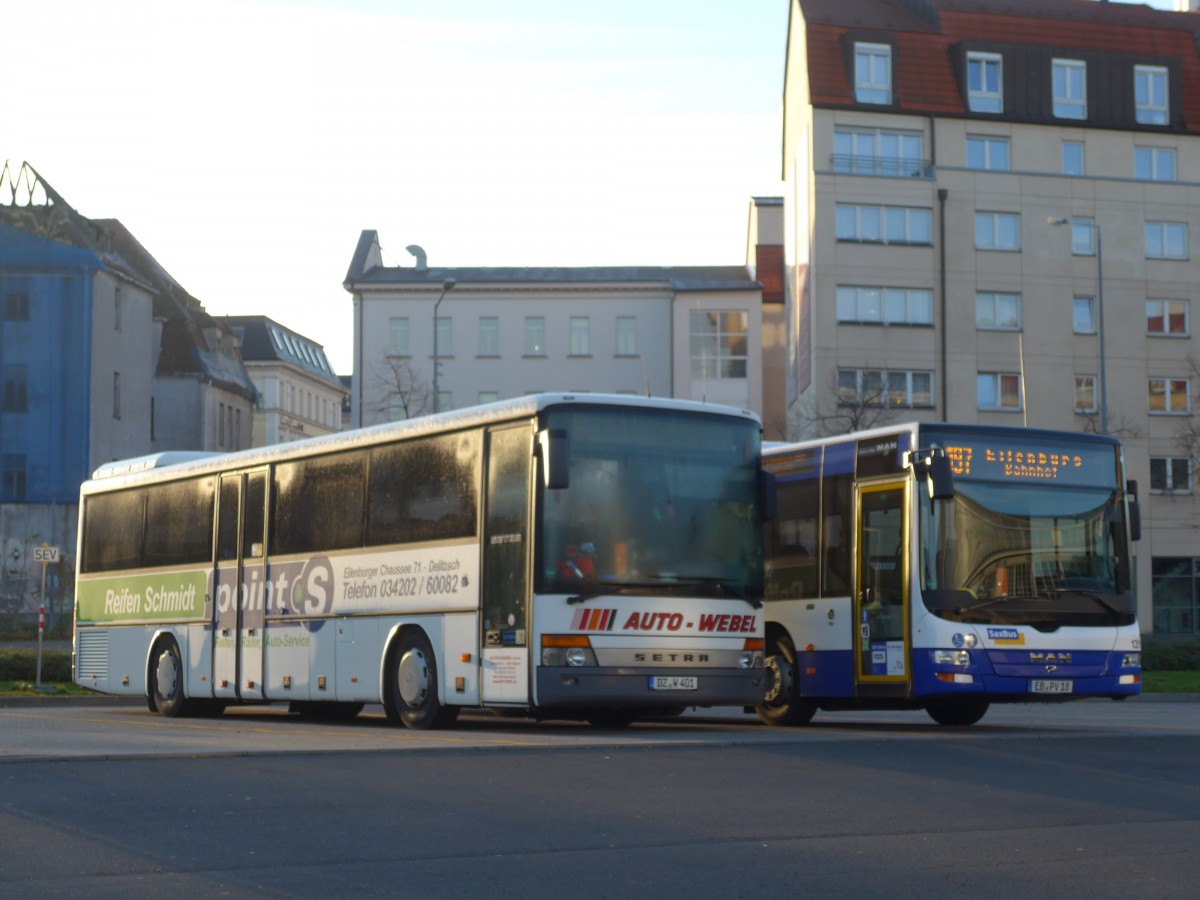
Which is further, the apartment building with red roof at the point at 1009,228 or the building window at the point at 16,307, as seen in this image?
the building window at the point at 16,307

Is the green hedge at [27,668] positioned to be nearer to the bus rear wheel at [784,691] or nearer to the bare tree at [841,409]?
the bus rear wheel at [784,691]

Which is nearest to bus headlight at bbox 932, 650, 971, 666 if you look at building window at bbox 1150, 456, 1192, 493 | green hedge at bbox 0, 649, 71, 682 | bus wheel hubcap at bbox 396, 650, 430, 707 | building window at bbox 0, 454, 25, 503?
bus wheel hubcap at bbox 396, 650, 430, 707

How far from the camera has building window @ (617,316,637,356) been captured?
83.5 m

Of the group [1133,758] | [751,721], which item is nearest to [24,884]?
[1133,758]

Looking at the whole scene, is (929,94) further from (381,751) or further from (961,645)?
(381,751)

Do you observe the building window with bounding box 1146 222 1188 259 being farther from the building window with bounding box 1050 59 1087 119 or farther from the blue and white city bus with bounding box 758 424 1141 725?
the blue and white city bus with bounding box 758 424 1141 725

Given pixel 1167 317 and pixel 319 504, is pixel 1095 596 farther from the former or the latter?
pixel 1167 317

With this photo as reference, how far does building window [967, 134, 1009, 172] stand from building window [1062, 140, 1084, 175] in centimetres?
209

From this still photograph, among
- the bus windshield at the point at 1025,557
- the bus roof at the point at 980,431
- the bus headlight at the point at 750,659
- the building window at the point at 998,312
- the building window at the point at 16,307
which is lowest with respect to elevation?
the bus headlight at the point at 750,659

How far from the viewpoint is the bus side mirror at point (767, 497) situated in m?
18.4

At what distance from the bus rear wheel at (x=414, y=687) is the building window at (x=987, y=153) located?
50801mm

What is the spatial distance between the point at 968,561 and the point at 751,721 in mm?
5310

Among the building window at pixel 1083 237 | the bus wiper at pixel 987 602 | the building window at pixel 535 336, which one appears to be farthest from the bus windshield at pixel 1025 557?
the building window at pixel 535 336

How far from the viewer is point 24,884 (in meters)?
8.25
